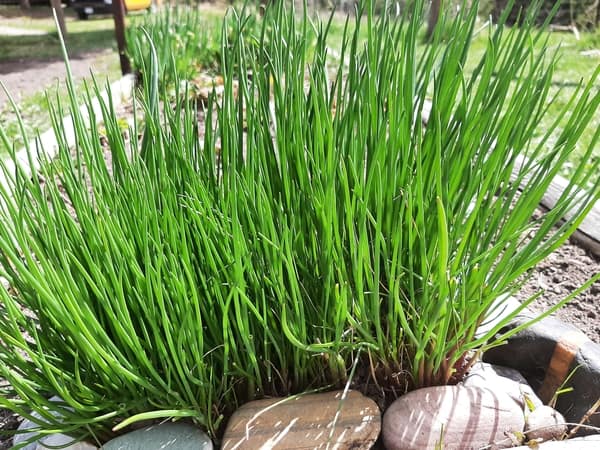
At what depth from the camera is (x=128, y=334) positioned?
0.89m

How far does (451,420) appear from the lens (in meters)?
1.00

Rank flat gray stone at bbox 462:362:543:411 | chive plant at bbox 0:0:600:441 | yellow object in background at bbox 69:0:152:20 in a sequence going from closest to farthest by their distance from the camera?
chive plant at bbox 0:0:600:441 < flat gray stone at bbox 462:362:543:411 < yellow object in background at bbox 69:0:152:20

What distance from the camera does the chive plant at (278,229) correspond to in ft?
2.77

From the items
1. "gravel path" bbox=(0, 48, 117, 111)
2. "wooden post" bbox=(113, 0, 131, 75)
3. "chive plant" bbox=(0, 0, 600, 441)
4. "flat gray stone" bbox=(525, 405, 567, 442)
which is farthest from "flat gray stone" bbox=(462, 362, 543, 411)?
"gravel path" bbox=(0, 48, 117, 111)

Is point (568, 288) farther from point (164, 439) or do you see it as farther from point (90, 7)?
point (90, 7)

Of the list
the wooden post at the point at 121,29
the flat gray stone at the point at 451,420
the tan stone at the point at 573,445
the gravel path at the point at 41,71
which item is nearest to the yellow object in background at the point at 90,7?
the gravel path at the point at 41,71

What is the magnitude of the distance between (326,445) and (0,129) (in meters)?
0.69

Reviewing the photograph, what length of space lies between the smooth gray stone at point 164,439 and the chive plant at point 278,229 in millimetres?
32

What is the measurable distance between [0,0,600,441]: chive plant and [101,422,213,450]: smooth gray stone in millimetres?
32

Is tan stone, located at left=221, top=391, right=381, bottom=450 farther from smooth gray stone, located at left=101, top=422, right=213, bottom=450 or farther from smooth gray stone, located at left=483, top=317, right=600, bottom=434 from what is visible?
smooth gray stone, located at left=483, top=317, right=600, bottom=434

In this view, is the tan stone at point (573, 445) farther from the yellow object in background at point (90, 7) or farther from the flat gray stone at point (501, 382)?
the yellow object in background at point (90, 7)

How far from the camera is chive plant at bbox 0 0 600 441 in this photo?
2.77 ft

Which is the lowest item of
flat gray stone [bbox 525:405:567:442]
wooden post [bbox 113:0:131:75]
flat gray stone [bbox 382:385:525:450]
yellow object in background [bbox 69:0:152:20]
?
yellow object in background [bbox 69:0:152:20]

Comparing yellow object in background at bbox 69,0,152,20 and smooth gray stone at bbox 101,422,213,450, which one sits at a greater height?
smooth gray stone at bbox 101,422,213,450
